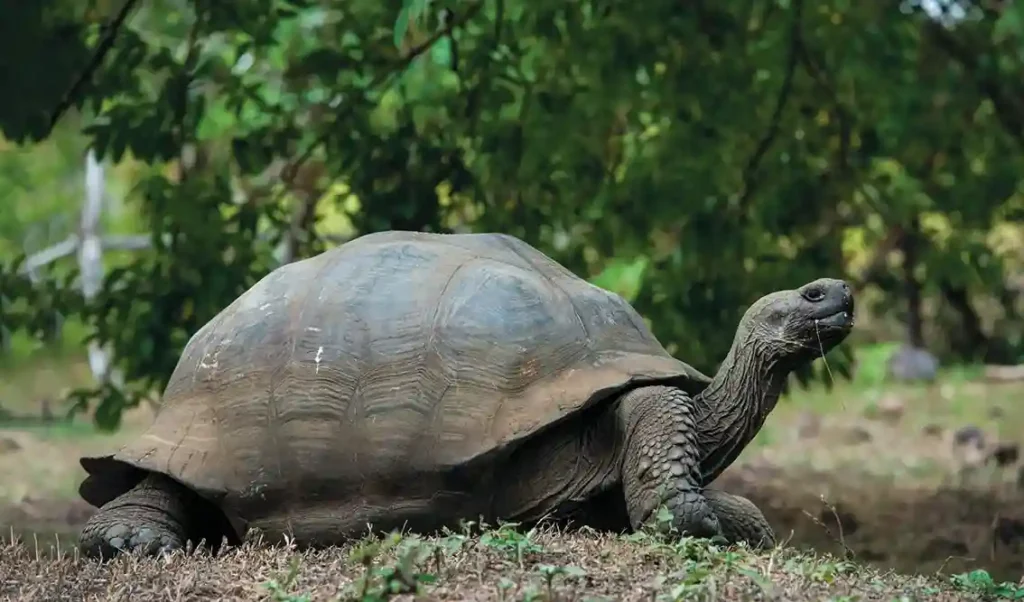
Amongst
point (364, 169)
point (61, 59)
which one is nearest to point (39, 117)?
point (61, 59)

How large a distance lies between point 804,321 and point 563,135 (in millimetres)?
3059

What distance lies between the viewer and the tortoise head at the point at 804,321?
3775 millimetres

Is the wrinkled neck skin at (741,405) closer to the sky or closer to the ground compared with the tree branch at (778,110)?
closer to the ground

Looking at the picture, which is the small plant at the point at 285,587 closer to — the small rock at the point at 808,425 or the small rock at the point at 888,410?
the small rock at the point at 808,425

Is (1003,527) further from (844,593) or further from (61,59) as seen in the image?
(61,59)

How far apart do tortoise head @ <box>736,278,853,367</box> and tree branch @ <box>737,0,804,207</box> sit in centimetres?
298

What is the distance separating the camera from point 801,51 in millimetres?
6906

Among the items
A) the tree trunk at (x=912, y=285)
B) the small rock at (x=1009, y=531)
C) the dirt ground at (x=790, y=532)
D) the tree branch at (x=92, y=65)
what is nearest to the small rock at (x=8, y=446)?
the dirt ground at (x=790, y=532)

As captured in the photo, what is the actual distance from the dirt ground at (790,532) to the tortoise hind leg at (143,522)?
7.0 inches

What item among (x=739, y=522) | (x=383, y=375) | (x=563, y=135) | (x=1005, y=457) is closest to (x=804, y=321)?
(x=739, y=522)

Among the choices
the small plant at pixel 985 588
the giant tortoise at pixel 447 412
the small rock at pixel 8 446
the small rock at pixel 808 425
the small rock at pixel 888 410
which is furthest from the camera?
the small rock at pixel 888 410

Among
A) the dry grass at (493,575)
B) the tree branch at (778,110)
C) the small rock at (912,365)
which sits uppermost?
the tree branch at (778,110)

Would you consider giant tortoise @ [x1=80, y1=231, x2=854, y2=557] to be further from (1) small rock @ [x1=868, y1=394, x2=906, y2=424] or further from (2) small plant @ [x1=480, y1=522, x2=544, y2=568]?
(1) small rock @ [x1=868, y1=394, x2=906, y2=424]

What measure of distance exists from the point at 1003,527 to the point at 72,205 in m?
20.3
